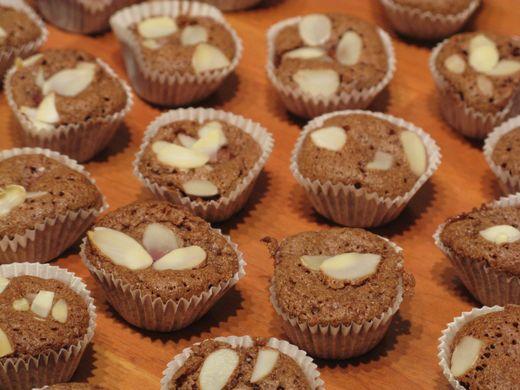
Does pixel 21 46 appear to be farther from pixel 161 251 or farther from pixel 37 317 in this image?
pixel 37 317

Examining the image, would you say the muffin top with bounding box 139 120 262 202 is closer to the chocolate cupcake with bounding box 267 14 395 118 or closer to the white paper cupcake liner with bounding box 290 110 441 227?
the white paper cupcake liner with bounding box 290 110 441 227

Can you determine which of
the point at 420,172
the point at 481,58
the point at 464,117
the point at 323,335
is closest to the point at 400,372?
the point at 323,335

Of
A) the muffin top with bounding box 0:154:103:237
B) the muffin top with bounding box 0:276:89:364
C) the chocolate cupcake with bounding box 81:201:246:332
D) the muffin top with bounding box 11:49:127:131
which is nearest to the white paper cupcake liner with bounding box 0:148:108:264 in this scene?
the muffin top with bounding box 0:154:103:237

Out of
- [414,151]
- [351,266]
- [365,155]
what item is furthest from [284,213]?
[351,266]

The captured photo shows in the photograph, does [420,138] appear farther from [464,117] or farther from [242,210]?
[242,210]

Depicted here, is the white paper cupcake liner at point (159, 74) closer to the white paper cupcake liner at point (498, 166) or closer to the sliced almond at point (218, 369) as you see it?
the white paper cupcake liner at point (498, 166)

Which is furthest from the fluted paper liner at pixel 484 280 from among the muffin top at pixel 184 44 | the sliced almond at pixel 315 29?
the muffin top at pixel 184 44
